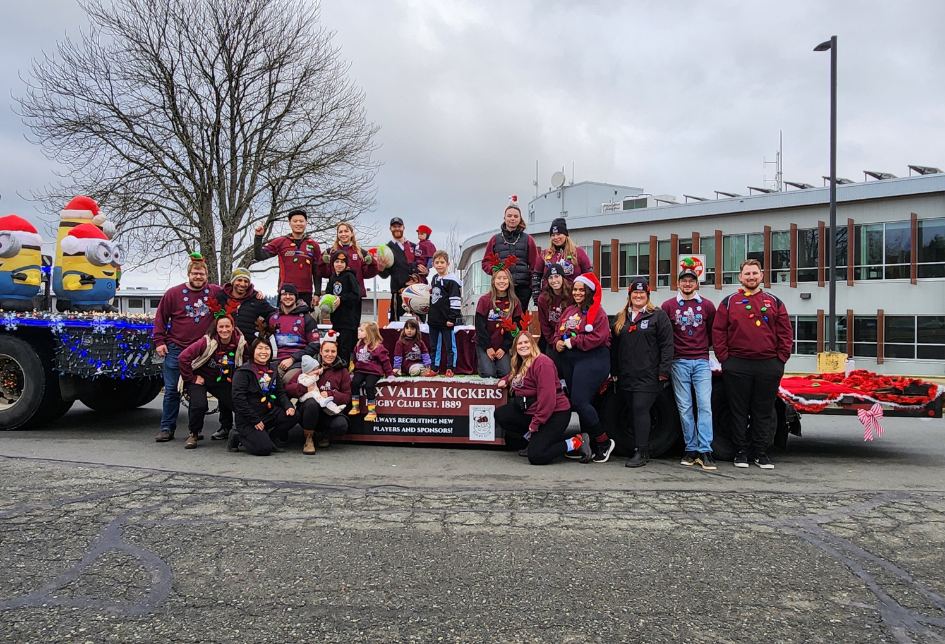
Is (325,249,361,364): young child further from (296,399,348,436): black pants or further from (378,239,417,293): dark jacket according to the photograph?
(378,239,417,293): dark jacket

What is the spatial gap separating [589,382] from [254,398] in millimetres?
3318

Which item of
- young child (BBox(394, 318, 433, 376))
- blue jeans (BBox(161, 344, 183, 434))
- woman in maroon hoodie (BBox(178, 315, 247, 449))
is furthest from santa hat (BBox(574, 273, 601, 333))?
blue jeans (BBox(161, 344, 183, 434))

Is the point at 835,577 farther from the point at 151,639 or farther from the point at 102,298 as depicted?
the point at 102,298

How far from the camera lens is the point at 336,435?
696cm

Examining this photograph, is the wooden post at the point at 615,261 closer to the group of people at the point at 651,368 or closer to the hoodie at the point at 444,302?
the hoodie at the point at 444,302

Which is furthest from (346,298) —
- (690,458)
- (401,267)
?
(690,458)

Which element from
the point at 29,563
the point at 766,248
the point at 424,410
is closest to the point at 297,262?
the point at 424,410

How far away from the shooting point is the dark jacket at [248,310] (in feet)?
24.4

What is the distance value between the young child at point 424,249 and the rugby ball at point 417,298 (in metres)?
0.87

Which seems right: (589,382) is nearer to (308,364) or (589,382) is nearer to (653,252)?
(308,364)

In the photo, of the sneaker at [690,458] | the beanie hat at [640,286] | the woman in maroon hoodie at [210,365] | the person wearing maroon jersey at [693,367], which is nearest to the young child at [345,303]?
the woman in maroon hoodie at [210,365]

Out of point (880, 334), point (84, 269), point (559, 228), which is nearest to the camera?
point (559, 228)

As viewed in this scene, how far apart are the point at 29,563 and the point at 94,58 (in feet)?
53.0

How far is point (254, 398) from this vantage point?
6.70 metres
